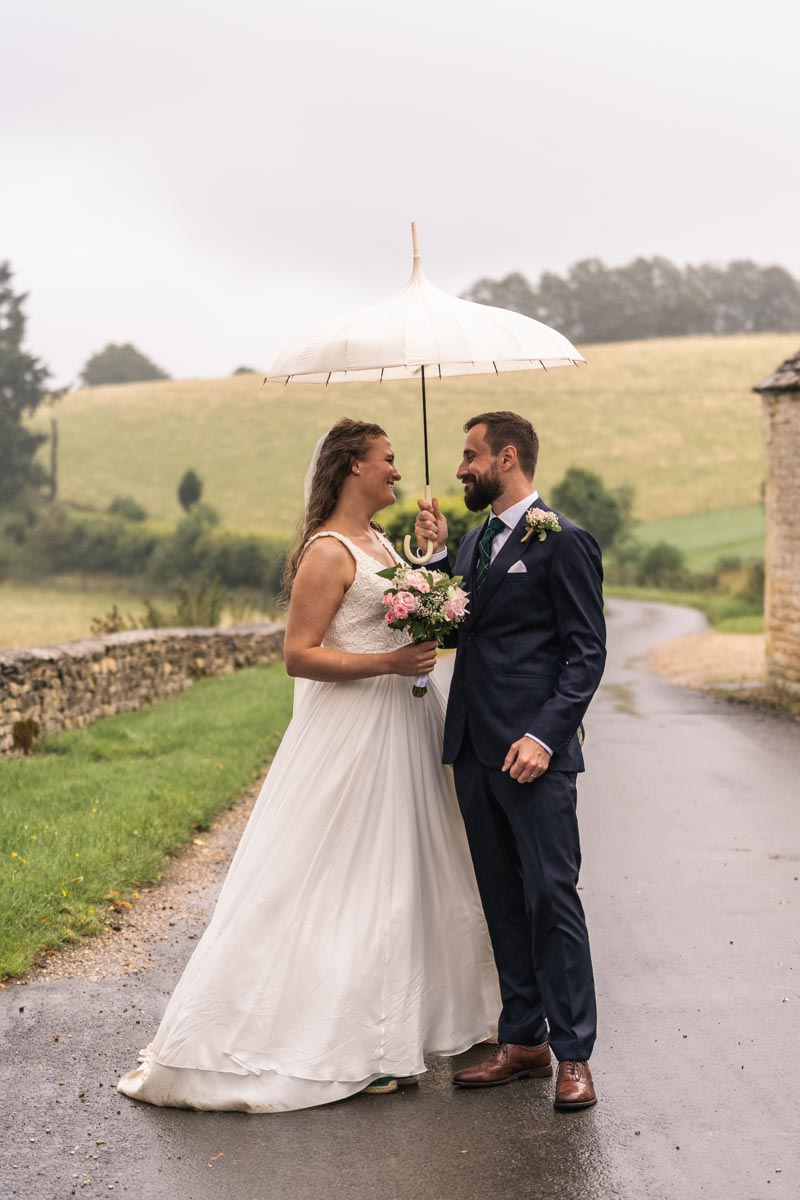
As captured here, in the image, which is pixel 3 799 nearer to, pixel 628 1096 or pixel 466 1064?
pixel 466 1064

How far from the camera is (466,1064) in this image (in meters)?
Result: 4.70

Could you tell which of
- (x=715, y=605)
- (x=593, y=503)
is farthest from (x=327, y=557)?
(x=593, y=503)

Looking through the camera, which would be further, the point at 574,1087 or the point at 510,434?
the point at 510,434

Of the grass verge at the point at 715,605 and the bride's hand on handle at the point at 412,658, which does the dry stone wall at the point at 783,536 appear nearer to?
the grass verge at the point at 715,605

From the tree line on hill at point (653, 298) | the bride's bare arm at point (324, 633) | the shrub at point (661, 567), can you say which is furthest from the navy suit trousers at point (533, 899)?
the tree line on hill at point (653, 298)

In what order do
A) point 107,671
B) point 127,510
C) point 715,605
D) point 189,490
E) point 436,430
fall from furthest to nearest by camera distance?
point 436,430
point 189,490
point 127,510
point 715,605
point 107,671

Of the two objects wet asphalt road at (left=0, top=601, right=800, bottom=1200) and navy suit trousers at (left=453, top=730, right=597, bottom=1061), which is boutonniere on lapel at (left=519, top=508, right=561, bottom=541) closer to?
navy suit trousers at (left=453, top=730, right=597, bottom=1061)

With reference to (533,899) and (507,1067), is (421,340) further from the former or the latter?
(507,1067)

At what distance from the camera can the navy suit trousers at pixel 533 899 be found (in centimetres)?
439

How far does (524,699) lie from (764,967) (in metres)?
2.17

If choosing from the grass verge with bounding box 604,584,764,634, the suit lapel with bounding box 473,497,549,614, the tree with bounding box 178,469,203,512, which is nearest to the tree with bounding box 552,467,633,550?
Answer: the grass verge with bounding box 604,584,764,634

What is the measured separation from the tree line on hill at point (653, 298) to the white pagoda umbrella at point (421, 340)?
100020 mm

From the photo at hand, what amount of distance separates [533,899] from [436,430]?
63386 mm

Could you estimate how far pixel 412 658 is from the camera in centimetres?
461
